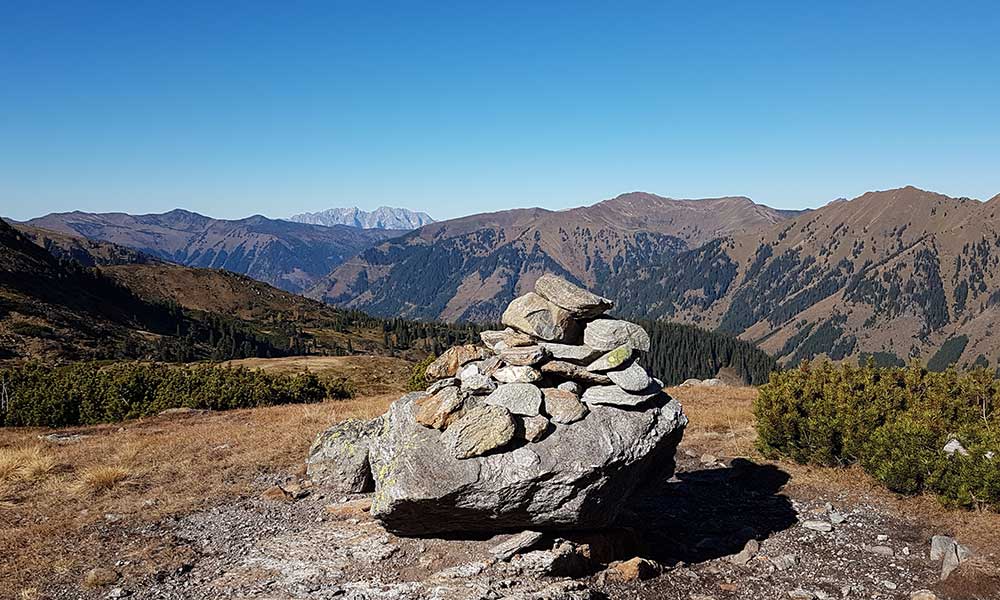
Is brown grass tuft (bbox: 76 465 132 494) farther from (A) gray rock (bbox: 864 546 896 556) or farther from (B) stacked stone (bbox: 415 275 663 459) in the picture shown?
(A) gray rock (bbox: 864 546 896 556)

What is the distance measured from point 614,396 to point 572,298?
105 inches

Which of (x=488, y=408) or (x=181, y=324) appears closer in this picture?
(x=488, y=408)

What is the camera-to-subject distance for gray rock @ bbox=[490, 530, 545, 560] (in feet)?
42.2

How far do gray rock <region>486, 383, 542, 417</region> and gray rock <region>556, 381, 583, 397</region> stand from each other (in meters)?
0.81

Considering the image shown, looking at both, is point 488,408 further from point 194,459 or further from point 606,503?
point 194,459

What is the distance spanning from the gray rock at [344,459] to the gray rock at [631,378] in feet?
23.4

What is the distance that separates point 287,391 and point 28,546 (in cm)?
2595

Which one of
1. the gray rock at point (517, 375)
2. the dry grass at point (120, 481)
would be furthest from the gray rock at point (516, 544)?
the dry grass at point (120, 481)

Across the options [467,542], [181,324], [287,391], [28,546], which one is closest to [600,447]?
[467,542]

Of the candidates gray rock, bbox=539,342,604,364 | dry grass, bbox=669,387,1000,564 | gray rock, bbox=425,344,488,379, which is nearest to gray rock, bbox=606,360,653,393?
gray rock, bbox=539,342,604,364

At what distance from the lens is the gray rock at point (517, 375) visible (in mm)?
14234

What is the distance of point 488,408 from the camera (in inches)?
521

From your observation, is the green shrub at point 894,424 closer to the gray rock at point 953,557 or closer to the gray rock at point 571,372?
the gray rock at point 953,557

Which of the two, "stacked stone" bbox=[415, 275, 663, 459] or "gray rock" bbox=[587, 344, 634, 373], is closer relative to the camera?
"stacked stone" bbox=[415, 275, 663, 459]
